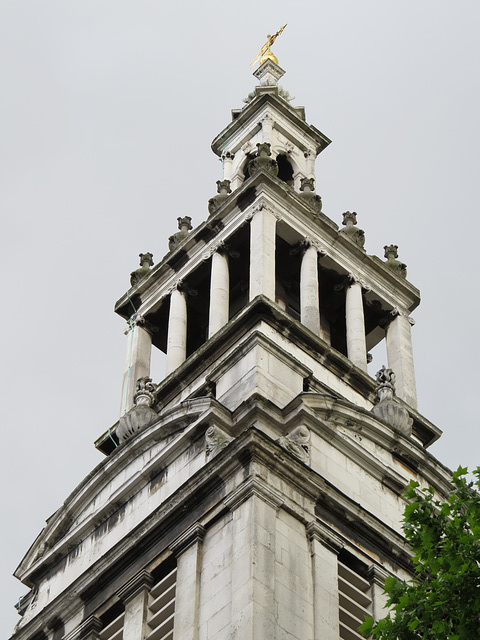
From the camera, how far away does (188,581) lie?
34.2m

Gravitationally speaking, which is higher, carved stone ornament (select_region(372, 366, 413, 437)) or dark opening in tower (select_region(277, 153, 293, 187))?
dark opening in tower (select_region(277, 153, 293, 187))

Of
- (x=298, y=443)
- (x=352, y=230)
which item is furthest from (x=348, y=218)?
(x=298, y=443)

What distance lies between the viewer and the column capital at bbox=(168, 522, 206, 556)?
34.9 metres

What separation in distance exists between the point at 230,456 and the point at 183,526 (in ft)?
5.87

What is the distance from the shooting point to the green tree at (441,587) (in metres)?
26.3

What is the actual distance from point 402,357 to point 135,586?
13.6 m

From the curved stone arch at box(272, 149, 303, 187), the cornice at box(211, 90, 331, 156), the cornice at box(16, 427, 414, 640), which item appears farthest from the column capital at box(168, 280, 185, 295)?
the cornice at box(16, 427, 414, 640)

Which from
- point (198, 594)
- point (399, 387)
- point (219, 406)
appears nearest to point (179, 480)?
point (219, 406)

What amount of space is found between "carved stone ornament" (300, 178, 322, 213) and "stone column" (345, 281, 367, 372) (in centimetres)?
236

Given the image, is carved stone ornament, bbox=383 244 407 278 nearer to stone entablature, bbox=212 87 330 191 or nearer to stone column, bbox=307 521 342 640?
stone entablature, bbox=212 87 330 191

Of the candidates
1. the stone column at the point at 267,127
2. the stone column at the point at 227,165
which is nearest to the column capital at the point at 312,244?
the stone column at the point at 227,165

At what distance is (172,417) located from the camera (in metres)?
39.1

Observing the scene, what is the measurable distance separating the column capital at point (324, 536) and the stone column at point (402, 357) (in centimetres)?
1067

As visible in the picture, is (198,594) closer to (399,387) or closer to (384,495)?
(384,495)
